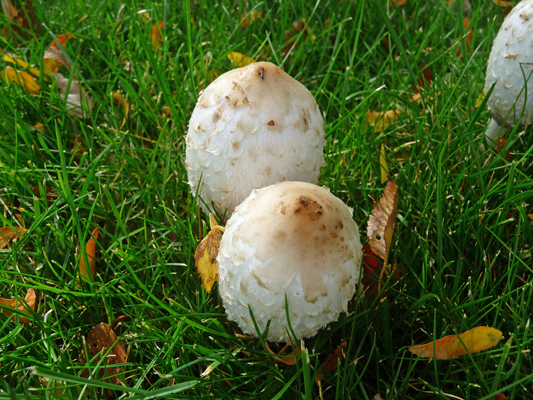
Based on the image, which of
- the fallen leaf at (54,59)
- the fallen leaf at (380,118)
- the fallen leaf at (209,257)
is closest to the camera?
the fallen leaf at (209,257)

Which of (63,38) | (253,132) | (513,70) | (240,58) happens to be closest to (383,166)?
(513,70)

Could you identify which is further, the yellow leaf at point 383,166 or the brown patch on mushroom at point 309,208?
the yellow leaf at point 383,166

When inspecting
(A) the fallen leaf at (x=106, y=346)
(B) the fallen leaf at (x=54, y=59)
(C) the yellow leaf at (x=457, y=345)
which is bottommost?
(A) the fallen leaf at (x=106, y=346)

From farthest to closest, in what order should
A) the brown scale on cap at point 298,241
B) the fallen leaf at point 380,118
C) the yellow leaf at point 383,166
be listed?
the fallen leaf at point 380,118, the yellow leaf at point 383,166, the brown scale on cap at point 298,241

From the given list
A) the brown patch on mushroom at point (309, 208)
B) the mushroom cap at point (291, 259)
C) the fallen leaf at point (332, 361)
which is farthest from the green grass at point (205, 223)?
the brown patch on mushroom at point (309, 208)

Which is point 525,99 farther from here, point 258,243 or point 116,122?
point 116,122

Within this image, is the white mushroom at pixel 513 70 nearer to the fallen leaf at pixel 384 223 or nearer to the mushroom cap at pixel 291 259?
the fallen leaf at pixel 384 223
